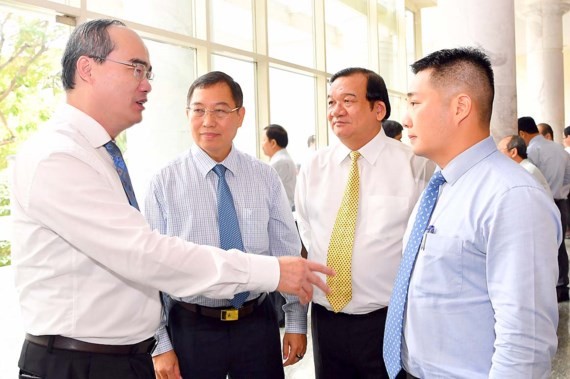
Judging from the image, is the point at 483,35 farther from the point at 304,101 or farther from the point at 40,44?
the point at 304,101

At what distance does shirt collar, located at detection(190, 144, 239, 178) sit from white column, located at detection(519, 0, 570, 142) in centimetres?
1248

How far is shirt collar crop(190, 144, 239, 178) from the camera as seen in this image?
228 cm

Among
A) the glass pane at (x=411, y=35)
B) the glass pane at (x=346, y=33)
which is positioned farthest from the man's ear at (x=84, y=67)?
the glass pane at (x=411, y=35)

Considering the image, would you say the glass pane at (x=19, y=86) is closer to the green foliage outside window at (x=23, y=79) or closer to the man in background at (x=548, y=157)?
the green foliage outside window at (x=23, y=79)

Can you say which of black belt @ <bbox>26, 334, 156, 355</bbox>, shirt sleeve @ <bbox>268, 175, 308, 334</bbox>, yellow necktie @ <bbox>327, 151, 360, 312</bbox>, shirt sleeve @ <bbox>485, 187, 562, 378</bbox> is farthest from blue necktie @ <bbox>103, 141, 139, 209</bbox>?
shirt sleeve @ <bbox>485, 187, 562, 378</bbox>

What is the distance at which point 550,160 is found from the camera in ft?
21.6

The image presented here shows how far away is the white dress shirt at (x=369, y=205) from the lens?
2.21 metres

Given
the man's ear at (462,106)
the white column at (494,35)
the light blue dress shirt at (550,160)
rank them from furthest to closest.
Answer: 1. the light blue dress shirt at (550,160)
2. the white column at (494,35)
3. the man's ear at (462,106)

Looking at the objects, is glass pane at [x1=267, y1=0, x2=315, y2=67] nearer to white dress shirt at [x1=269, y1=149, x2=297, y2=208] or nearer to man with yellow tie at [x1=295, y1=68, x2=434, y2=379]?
white dress shirt at [x1=269, y1=149, x2=297, y2=208]

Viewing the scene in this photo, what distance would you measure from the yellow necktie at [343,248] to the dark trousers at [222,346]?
31 centimetres

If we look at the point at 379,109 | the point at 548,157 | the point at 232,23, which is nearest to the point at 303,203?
the point at 379,109

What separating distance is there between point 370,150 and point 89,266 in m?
1.29

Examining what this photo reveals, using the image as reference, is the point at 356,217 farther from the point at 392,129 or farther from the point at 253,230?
the point at 392,129

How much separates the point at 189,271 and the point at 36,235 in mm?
438
